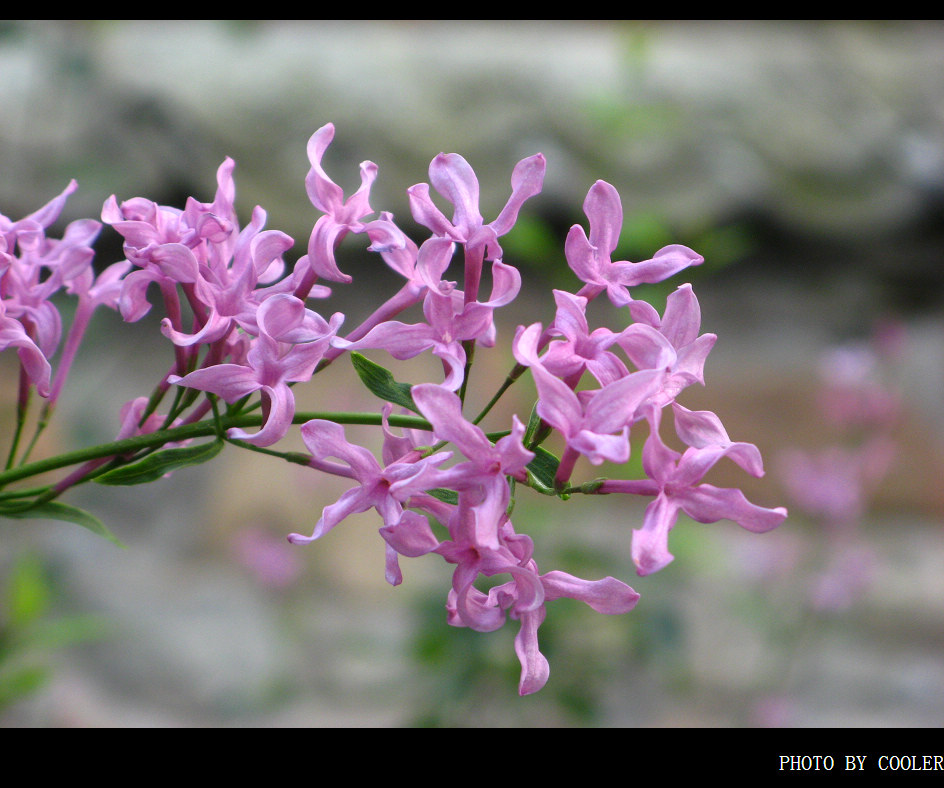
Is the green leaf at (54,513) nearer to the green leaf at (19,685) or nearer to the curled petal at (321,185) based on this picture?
the curled petal at (321,185)

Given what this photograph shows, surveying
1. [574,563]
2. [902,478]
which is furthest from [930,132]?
[574,563]

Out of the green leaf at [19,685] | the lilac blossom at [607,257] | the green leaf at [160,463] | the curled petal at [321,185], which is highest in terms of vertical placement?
the curled petal at [321,185]

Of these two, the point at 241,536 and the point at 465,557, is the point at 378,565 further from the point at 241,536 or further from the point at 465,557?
the point at 465,557

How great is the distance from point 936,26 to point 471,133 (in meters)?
0.82

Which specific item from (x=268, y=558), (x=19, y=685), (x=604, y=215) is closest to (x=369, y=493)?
(x=604, y=215)

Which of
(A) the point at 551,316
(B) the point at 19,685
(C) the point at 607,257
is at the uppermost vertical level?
(A) the point at 551,316

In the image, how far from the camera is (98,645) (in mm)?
1171

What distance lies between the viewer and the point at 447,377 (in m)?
0.27

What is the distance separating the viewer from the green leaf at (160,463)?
29cm

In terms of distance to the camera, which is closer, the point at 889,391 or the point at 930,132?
the point at 889,391

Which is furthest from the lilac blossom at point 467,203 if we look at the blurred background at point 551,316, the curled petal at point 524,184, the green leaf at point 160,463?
the blurred background at point 551,316

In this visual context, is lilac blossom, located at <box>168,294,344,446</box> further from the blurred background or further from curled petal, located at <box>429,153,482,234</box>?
the blurred background

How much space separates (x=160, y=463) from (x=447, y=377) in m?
0.11

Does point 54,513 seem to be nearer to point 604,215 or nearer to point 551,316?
point 604,215
